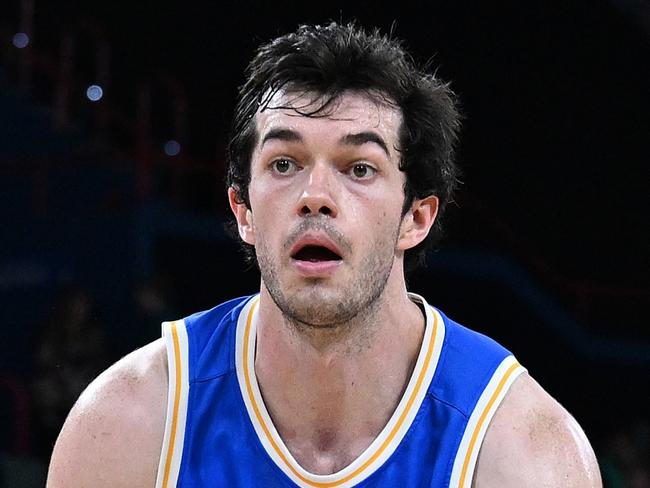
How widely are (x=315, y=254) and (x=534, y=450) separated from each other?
713 mm

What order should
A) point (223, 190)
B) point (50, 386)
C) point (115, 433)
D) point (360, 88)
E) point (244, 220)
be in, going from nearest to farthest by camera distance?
1. point (115, 433)
2. point (360, 88)
3. point (244, 220)
4. point (50, 386)
5. point (223, 190)

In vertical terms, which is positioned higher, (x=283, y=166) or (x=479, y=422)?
(x=283, y=166)

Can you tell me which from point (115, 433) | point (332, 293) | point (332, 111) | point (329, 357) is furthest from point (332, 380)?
point (332, 111)

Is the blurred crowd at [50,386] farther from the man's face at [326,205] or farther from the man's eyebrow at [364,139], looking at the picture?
the man's eyebrow at [364,139]

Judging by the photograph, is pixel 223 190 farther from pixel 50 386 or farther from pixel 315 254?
pixel 315 254

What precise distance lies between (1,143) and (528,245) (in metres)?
4.71

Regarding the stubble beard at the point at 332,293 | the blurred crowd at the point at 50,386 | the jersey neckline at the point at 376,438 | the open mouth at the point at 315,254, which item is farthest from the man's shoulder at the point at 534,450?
the blurred crowd at the point at 50,386

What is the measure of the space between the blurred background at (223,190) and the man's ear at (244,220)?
3.93 metres

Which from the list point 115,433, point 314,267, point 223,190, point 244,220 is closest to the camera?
point 314,267

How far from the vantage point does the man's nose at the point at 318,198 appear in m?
2.88

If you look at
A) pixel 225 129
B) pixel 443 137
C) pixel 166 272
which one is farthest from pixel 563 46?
pixel 443 137

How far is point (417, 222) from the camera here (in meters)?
3.34

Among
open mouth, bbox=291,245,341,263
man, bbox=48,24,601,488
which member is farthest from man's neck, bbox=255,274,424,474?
open mouth, bbox=291,245,341,263

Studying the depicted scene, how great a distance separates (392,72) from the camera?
10.5 feet
